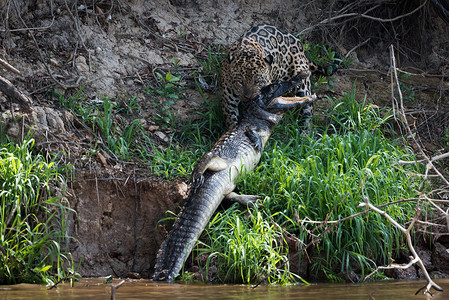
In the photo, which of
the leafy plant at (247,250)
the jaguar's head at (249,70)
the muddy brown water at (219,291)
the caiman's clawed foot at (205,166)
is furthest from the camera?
the jaguar's head at (249,70)

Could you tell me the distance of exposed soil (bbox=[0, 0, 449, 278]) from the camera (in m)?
5.64

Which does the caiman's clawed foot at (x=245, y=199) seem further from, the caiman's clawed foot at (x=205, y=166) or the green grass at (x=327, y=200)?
the caiman's clawed foot at (x=205, y=166)

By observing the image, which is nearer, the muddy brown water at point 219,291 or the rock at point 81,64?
the muddy brown water at point 219,291

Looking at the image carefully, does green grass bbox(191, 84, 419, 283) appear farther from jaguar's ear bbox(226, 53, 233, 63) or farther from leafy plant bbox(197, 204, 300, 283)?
jaguar's ear bbox(226, 53, 233, 63)

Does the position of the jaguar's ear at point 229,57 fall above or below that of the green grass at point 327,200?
above

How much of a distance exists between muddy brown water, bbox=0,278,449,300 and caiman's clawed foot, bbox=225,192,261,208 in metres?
1.06

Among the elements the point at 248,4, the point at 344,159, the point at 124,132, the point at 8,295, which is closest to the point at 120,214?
the point at 124,132

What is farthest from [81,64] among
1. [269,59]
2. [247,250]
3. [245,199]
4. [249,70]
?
[247,250]

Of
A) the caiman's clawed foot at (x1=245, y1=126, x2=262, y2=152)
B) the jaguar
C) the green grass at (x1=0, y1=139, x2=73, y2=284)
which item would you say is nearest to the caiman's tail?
the green grass at (x1=0, y1=139, x2=73, y2=284)

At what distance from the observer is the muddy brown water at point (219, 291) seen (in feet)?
13.4

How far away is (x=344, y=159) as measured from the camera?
5934 mm

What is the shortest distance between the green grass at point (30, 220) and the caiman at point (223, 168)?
919 mm

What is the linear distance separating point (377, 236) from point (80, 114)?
11.9 ft

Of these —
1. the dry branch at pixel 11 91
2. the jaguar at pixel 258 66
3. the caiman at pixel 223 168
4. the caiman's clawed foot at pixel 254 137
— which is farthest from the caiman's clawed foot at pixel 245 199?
the dry branch at pixel 11 91
